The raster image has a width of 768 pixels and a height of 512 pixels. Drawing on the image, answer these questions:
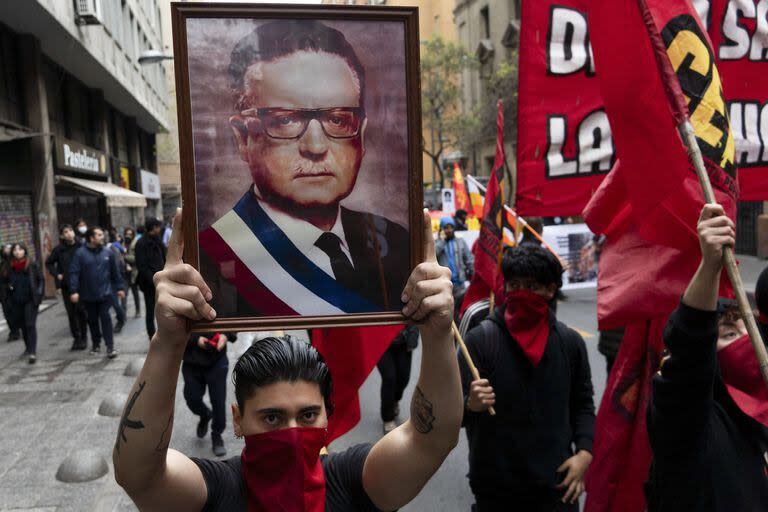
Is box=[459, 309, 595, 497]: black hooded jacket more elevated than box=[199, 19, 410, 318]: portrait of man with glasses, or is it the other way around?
box=[199, 19, 410, 318]: portrait of man with glasses

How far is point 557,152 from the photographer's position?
3572mm

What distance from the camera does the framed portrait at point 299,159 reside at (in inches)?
58.7

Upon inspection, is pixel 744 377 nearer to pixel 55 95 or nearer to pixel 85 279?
pixel 85 279

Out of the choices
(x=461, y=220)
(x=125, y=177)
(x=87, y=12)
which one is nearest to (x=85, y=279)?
(x=461, y=220)

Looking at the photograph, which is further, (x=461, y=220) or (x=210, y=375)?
(x=461, y=220)

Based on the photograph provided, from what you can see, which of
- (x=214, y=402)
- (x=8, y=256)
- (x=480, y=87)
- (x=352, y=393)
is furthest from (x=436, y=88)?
(x=352, y=393)

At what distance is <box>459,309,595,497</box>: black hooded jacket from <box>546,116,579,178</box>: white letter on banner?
3.11 ft

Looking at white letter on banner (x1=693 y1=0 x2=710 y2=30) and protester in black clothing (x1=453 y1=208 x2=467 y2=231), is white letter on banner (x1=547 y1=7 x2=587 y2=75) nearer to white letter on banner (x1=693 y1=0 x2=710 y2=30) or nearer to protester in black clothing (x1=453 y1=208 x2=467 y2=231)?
white letter on banner (x1=693 y1=0 x2=710 y2=30)

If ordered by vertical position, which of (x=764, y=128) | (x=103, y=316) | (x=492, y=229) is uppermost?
(x=764, y=128)

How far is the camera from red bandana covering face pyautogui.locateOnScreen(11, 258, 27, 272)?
8.54 m

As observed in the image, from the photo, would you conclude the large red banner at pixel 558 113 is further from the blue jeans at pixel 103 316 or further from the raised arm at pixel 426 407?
the blue jeans at pixel 103 316

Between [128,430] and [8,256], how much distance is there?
8.53 meters

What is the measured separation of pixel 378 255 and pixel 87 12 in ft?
54.6

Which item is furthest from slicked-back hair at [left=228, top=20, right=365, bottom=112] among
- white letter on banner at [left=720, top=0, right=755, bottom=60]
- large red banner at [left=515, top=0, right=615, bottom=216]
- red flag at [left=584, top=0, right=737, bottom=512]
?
white letter on banner at [left=720, top=0, right=755, bottom=60]
